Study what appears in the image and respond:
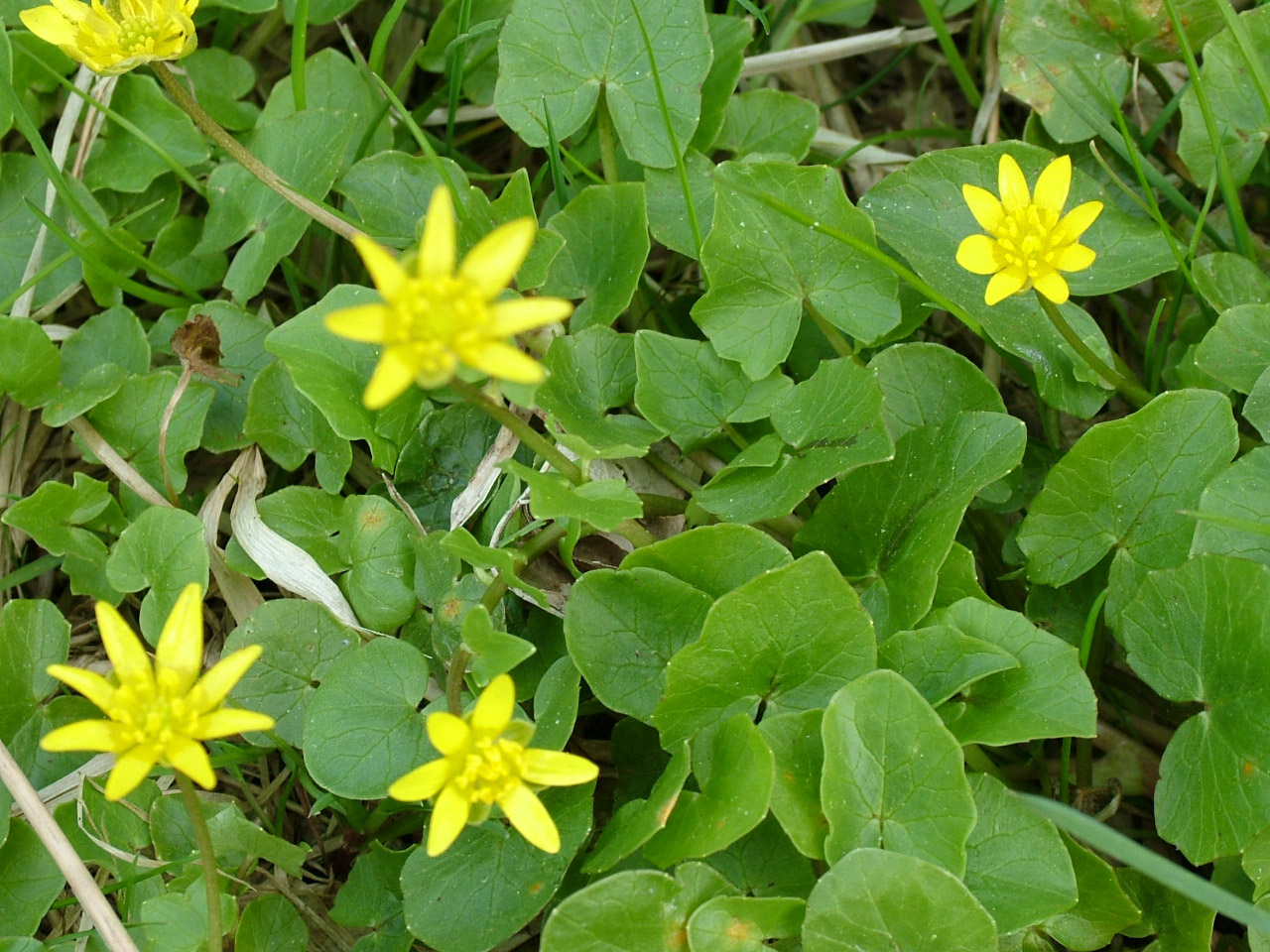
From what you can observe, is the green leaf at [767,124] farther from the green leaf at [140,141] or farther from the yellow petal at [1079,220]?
the green leaf at [140,141]

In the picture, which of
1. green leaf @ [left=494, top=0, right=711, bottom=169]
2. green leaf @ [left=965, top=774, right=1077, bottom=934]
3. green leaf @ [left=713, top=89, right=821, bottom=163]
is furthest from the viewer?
green leaf @ [left=713, top=89, right=821, bottom=163]

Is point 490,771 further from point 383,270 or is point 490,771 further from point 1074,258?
point 1074,258

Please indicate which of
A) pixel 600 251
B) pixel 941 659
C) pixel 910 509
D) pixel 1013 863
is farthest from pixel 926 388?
pixel 1013 863

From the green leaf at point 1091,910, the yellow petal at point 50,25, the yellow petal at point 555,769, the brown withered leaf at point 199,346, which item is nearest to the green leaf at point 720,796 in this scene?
the yellow petal at point 555,769

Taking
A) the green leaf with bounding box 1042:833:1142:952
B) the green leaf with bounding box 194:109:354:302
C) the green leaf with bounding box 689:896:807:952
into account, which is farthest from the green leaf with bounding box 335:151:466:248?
the green leaf with bounding box 1042:833:1142:952

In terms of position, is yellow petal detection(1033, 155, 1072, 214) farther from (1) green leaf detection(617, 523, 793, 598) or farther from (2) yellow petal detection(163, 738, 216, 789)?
(2) yellow petal detection(163, 738, 216, 789)

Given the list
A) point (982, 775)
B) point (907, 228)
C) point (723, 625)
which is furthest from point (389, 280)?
point (907, 228)

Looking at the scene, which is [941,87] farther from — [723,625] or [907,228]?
[723,625]
